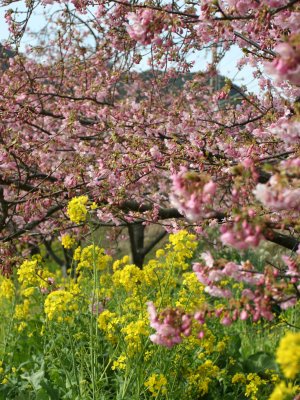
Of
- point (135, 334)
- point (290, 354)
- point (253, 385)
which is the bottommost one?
point (253, 385)

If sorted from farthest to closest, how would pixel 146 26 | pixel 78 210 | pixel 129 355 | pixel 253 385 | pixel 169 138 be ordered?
pixel 169 138 < pixel 253 385 < pixel 129 355 < pixel 78 210 < pixel 146 26

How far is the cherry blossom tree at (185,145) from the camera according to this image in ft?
6.71

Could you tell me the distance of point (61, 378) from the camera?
4285 millimetres

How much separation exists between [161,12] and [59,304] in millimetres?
1762

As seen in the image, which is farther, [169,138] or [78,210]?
[169,138]

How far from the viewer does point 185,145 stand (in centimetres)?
450

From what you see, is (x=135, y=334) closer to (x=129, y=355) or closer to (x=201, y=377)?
(x=129, y=355)

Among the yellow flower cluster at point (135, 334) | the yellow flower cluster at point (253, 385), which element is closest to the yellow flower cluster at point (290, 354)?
the yellow flower cluster at point (135, 334)

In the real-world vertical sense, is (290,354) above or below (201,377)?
above

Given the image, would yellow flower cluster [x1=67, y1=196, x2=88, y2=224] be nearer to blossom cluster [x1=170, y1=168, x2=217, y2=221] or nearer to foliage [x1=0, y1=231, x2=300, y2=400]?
foliage [x1=0, y1=231, x2=300, y2=400]

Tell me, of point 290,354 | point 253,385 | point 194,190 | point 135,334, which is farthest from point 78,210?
point 290,354

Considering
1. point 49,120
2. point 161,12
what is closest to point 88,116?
point 49,120

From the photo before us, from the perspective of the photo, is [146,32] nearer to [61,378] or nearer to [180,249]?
[180,249]

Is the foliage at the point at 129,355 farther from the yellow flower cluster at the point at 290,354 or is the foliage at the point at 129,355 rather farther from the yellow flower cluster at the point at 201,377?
the yellow flower cluster at the point at 290,354
